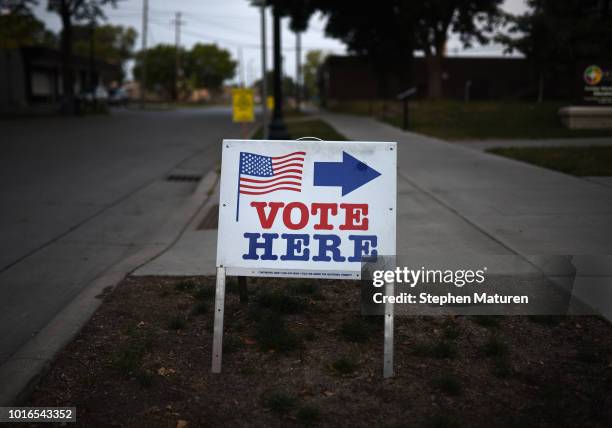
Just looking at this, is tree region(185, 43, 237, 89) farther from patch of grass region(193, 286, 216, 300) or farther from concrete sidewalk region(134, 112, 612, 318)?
patch of grass region(193, 286, 216, 300)

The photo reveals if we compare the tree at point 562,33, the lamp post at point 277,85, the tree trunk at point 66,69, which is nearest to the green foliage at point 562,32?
the tree at point 562,33

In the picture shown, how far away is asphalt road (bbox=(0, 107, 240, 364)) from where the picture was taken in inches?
223

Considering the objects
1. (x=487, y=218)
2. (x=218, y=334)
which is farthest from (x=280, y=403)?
(x=487, y=218)

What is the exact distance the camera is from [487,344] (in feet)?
13.4

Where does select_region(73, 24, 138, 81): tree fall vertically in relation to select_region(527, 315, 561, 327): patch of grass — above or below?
above

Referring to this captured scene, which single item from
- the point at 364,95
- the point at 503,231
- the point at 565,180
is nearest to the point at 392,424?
the point at 503,231

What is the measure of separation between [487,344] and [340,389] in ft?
3.51

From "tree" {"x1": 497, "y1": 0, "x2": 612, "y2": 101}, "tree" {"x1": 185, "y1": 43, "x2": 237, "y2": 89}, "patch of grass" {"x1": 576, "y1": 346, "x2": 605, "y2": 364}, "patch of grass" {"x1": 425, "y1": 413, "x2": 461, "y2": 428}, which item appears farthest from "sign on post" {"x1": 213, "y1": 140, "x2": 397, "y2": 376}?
"tree" {"x1": 185, "y1": 43, "x2": 237, "y2": 89}

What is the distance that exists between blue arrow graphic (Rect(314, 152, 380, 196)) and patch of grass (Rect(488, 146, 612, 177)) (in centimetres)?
780

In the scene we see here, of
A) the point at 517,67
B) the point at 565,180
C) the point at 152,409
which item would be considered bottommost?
the point at 152,409

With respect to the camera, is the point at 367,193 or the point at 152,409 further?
the point at 367,193

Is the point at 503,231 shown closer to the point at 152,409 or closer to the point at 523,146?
the point at 152,409

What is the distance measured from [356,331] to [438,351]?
58cm

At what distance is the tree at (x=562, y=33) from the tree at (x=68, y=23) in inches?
961
